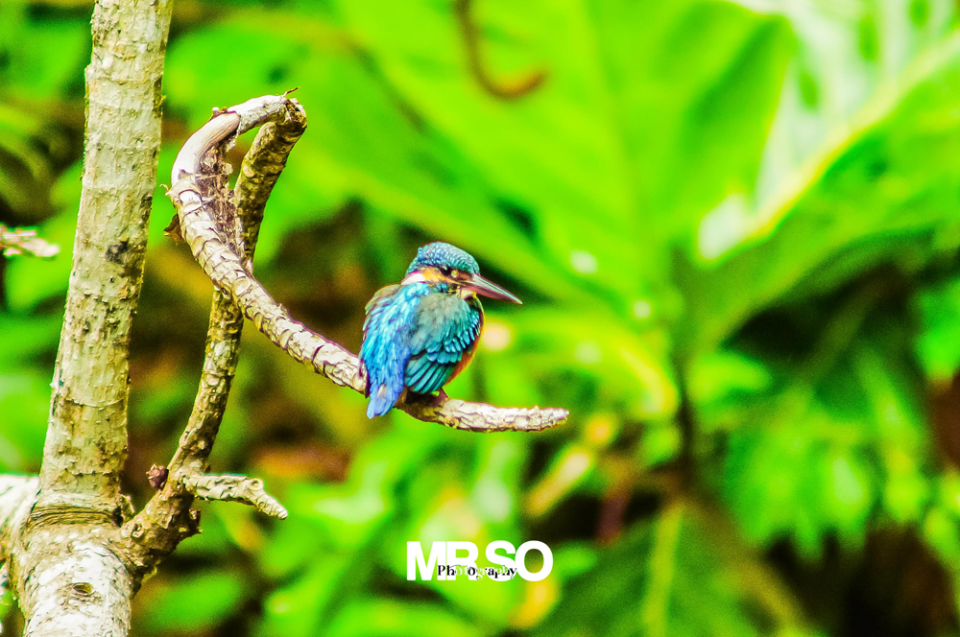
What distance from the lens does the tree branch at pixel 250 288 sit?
9.7 inches

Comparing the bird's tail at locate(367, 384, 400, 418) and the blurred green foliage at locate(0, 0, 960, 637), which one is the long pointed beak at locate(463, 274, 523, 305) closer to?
the bird's tail at locate(367, 384, 400, 418)

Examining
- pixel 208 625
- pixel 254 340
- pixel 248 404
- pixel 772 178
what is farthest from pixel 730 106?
pixel 208 625

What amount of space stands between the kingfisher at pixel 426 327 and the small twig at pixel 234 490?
0.05m

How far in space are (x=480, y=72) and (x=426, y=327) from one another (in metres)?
0.61

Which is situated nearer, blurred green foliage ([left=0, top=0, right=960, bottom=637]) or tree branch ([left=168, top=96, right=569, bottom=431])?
tree branch ([left=168, top=96, right=569, bottom=431])

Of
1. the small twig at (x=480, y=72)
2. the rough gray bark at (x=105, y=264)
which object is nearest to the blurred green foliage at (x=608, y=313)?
the small twig at (x=480, y=72)

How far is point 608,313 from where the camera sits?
967 mm

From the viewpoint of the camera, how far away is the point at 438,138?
43.9 inches

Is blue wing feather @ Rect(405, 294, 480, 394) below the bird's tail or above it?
above

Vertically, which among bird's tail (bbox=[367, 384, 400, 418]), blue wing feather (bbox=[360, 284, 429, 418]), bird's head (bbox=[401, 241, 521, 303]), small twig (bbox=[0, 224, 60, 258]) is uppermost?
small twig (bbox=[0, 224, 60, 258])

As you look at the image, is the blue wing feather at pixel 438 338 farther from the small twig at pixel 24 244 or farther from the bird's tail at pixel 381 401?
the small twig at pixel 24 244

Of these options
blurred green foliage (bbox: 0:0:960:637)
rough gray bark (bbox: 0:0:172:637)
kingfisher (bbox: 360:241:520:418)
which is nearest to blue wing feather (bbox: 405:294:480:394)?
kingfisher (bbox: 360:241:520:418)

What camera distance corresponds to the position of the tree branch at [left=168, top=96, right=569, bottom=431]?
9.7 inches

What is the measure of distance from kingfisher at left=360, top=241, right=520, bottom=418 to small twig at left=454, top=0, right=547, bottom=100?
0.58m
